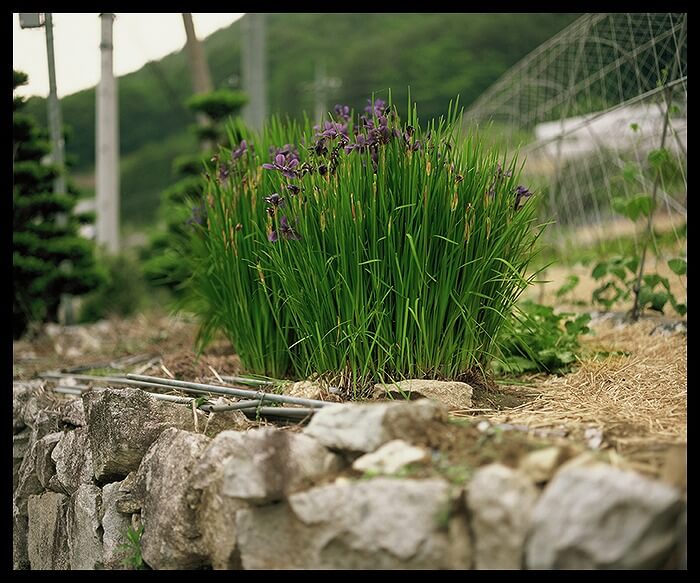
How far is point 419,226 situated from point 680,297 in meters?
2.87

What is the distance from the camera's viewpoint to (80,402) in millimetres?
3547

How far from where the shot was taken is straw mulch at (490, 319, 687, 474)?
2.26 m

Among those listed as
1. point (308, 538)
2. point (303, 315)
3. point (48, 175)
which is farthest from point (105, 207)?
point (308, 538)

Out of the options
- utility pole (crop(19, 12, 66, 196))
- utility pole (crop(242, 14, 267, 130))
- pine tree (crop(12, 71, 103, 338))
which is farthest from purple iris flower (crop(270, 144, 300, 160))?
utility pole (crop(242, 14, 267, 130))

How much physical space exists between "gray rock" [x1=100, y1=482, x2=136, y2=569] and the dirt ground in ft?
2.07

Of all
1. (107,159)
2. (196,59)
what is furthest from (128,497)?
(196,59)

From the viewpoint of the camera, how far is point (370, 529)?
206cm

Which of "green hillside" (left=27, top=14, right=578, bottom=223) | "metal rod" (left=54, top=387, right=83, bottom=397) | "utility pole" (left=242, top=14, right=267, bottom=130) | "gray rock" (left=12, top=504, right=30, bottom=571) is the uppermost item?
"green hillside" (left=27, top=14, right=578, bottom=223)

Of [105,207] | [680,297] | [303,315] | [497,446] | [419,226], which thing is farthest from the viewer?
[105,207]

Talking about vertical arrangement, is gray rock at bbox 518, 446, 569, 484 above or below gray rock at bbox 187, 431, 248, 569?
above

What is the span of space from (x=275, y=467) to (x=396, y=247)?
1002 mm

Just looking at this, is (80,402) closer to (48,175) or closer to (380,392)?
(380,392)

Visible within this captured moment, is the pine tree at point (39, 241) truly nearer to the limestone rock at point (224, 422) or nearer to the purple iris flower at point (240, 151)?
the purple iris flower at point (240, 151)

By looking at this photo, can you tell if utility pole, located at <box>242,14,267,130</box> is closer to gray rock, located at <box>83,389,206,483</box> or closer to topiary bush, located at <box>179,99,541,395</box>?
topiary bush, located at <box>179,99,541,395</box>
